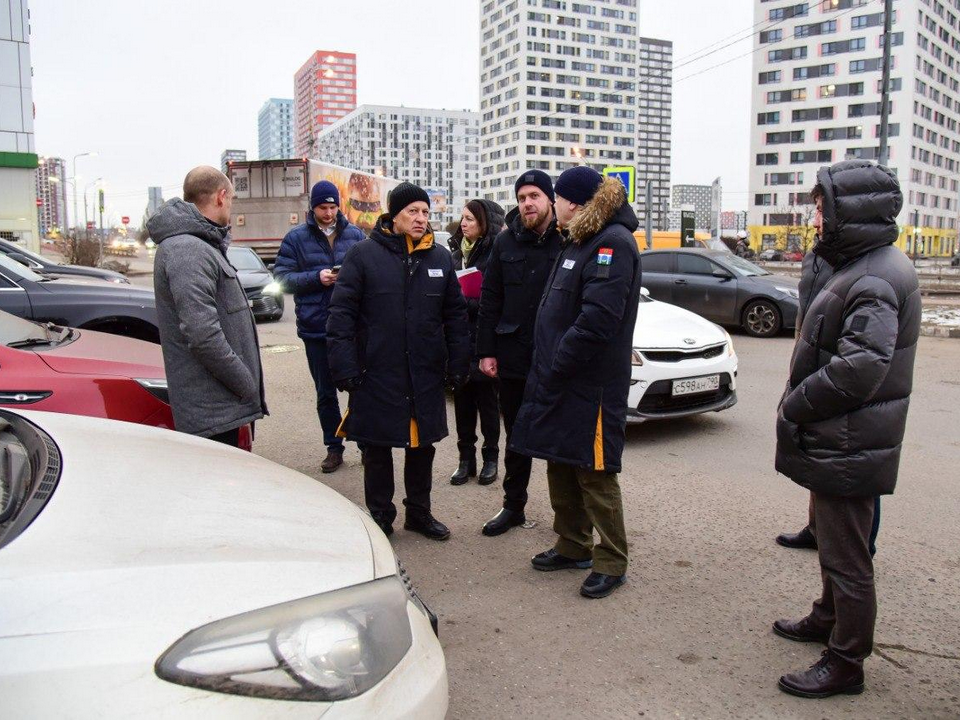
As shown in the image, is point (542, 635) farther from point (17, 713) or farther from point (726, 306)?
point (726, 306)

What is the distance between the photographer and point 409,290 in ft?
13.3

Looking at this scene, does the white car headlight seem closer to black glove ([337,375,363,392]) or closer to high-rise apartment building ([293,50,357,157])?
black glove ([337,375,363,392])

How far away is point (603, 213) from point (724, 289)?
390 inches

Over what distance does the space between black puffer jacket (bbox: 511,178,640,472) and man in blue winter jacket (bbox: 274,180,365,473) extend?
2.28 metres

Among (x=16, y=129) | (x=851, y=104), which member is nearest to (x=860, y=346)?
(x=16, y=129)

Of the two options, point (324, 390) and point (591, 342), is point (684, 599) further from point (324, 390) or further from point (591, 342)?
point (324, 390)

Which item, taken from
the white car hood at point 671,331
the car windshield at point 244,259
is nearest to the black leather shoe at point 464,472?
the white car hood at point 671,331

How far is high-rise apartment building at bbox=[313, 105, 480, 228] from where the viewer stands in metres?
163

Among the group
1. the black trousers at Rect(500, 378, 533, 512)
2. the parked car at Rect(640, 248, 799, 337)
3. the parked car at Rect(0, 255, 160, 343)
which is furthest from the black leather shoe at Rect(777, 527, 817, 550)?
the parked car at Rect(640, 248, 799, 337)

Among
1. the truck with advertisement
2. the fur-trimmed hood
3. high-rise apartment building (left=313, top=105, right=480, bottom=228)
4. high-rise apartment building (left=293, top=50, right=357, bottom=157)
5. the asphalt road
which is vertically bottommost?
the asphalt road

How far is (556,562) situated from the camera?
149 inches

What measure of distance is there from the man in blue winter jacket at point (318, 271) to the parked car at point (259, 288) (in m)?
8.70

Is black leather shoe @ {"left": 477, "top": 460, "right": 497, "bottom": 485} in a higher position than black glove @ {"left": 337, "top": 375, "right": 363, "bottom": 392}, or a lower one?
lower

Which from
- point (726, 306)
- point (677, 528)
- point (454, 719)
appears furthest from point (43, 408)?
point (726, 306)
